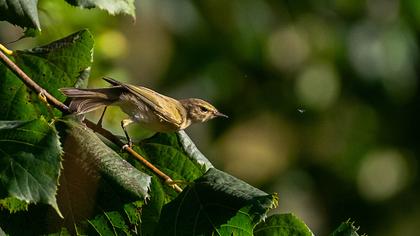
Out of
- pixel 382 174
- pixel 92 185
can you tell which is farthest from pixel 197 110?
pixel 382 174

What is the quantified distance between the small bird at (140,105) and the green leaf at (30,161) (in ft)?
1.14

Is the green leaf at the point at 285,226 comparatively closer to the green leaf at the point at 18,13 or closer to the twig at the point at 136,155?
the twig at the point at 136,155

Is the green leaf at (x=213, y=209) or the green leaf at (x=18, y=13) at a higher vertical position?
the green leaf at (x=18, y=13)

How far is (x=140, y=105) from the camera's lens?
9.92 feet

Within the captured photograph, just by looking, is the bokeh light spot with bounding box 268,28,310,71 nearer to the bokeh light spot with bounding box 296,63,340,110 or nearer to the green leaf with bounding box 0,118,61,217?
the bokeh light spot with bounding box 296,63,340,110

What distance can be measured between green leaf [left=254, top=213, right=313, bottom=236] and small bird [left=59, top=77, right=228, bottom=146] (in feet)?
1.27

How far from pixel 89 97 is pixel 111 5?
251 millimetres

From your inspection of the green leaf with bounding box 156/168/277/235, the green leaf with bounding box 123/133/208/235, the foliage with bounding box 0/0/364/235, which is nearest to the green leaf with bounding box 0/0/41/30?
the foliage with bounding box 0/0/364/235

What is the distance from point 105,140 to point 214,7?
410 centimetres

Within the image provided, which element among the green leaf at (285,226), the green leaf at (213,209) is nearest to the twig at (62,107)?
the green leaf at (213,209)

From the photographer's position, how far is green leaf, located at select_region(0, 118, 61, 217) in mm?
2006

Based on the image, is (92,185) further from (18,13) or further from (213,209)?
(18,13)

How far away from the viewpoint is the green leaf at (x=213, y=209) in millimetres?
2227

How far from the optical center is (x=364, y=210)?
23.5ft
